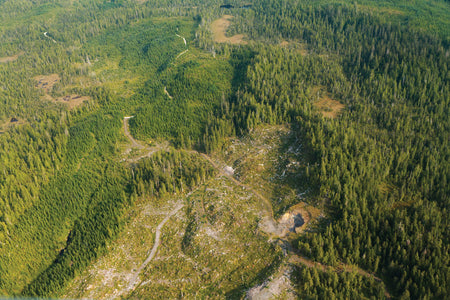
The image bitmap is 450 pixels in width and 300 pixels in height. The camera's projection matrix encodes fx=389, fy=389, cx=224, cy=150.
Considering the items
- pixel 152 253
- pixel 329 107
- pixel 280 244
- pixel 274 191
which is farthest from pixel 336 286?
pixel 329 107

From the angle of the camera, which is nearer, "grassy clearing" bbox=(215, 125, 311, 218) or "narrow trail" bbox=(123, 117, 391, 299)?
"narrow trail" bbox=(123, 117, 391, 299)

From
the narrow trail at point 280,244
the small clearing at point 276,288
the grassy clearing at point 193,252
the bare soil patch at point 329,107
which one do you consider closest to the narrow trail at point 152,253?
the narrow trail at point 280,244

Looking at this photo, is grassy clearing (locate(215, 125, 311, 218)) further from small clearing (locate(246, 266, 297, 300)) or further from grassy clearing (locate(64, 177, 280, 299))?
small clearing (locate(246, 266, 297, 300))

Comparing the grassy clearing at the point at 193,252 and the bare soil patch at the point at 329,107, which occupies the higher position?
the bare soil patch at the point at 329,107

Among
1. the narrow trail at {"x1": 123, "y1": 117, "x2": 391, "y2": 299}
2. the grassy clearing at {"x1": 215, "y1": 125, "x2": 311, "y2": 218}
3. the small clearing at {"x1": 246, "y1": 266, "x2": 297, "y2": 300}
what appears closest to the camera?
the small clearing at {"x1": 246, "y1": 266, "x2": 297, "y2": 300}

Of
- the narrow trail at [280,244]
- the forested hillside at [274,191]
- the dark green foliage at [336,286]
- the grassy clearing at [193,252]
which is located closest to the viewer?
the dark green foliage at [336,286]

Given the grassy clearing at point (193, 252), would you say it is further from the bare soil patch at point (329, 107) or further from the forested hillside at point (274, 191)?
the bare soil patch at point (329, 107)

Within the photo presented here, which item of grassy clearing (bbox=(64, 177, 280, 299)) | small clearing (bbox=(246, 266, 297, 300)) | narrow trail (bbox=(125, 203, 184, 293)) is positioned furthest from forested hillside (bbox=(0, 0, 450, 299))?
narrow trail (bbox=(125, 203, 184, 293))

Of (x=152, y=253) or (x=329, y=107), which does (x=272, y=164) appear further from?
(x=152, y=253)

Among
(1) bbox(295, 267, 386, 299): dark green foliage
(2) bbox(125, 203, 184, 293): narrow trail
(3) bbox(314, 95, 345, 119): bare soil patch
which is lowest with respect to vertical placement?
(2) bbox(125, 203, 184, 293): narrow trail
